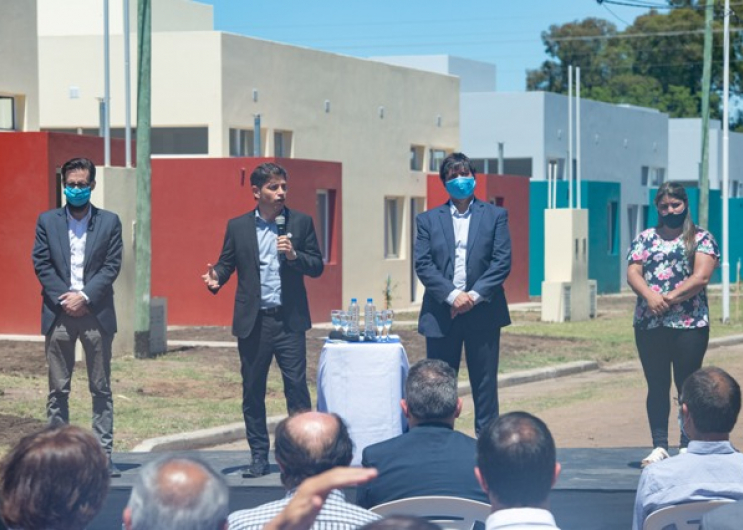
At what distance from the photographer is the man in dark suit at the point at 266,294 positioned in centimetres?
922

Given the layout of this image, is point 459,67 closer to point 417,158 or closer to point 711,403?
point 417,158

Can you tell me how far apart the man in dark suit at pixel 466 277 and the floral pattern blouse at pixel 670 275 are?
3.14 ft

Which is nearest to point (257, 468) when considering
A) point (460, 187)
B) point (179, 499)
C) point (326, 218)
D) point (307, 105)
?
point (460, 187)

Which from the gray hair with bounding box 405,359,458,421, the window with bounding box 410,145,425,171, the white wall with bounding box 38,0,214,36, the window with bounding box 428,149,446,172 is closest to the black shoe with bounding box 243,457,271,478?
the gray hair with bounding box 405,359,458,421

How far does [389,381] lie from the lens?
917cm

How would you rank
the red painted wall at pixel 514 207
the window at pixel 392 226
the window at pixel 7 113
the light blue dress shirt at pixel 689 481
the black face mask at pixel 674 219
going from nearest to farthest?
the light blue dress shirt at pixel 689 481
the black face mask at pixel 674 219
the window at pixel 7 113
the window at pixel 392 226
the red painted wall at pixel 514 207

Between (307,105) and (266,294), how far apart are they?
66.6ft

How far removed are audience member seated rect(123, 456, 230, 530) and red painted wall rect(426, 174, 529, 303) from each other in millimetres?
29954

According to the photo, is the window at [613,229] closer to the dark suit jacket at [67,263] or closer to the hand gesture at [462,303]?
the hand gesture at [462,303]

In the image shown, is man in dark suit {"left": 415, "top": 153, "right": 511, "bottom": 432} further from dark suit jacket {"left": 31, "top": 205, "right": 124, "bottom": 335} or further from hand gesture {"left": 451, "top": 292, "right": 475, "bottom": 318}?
dark suit jacket {"left": 31, "top": 205, "right": 124, "bottom": 335}

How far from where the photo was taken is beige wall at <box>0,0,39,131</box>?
22.5m

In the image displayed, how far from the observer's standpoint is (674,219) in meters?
9.62

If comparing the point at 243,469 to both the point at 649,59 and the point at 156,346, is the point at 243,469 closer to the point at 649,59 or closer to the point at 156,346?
the point at 156,346

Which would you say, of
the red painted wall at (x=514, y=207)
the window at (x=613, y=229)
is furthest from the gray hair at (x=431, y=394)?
the window at (x=613, y=229)
